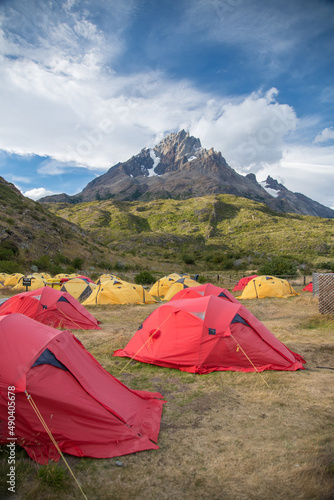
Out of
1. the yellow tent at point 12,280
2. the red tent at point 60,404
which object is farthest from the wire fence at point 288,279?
the red tent at point 60,404

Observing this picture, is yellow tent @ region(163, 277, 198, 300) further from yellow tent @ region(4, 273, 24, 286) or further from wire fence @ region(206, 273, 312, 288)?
Result: yellow tent @ region(4, 273, 24, 286)

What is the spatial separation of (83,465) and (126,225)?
286 feet

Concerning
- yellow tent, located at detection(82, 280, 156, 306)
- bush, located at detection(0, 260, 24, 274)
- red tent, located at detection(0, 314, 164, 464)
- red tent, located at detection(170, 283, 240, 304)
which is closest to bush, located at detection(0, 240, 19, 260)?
bush, located at detection(0, 260, 24, 274)

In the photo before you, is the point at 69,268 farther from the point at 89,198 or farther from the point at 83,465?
the point at 89,198

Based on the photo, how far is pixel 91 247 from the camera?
44.8 meters

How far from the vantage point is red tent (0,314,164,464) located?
4031mm

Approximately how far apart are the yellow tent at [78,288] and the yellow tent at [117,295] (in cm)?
40

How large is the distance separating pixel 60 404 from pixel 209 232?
81.3 metres

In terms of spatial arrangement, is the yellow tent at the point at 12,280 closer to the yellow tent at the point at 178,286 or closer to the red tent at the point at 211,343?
the yellow tent at the point at 178,286

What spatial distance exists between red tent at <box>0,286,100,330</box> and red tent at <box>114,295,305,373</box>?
14.3 ft

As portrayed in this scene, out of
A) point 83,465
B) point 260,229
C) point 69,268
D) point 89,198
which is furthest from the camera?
point 89,198

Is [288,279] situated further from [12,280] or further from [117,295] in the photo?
[12,280]

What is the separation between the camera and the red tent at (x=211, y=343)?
293 inches

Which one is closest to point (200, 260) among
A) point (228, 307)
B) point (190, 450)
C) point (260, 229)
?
point (260, 229)
